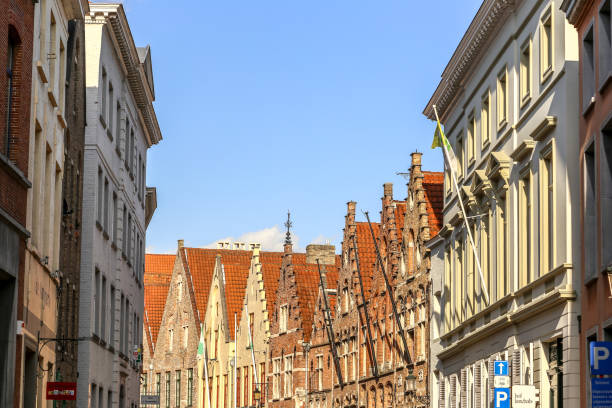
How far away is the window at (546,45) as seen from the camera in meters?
30.7

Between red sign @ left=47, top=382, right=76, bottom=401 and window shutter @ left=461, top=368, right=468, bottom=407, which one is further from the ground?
window shutter @ left=461, top=368, right=468, bottom=407

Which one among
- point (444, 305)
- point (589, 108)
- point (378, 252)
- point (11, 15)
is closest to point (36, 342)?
point (11, 15)

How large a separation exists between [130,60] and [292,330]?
2921 centimetres

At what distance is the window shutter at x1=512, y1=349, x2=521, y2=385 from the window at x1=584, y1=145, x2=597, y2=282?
266 inches

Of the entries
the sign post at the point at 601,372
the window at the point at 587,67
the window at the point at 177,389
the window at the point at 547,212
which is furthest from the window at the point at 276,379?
the sign post at the point at 601,372

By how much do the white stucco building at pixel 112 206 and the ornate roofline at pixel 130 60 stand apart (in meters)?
0.03

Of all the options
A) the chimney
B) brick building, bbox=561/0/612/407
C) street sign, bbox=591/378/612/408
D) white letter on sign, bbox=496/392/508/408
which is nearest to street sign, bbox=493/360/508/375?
white letter on sign, bbox=496/392/508/408

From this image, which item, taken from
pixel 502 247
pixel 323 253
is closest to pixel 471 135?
pixel 502 247

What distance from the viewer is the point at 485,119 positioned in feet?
125

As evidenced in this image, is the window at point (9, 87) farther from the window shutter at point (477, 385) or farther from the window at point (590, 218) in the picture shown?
the window shutter at point (477, 385)

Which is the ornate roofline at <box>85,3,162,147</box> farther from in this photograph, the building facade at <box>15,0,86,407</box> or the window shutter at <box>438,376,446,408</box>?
the window shutter at <box>438,376,446,408</box>

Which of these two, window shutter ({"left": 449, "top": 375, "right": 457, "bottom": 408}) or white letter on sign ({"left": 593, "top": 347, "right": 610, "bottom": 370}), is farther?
window shutter ({"left": 449, "top": 375, "right": 457, "bottom": 408})

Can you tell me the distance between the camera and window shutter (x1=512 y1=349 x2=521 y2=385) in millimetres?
32594

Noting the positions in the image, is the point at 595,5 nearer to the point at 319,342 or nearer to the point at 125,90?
the point at 125,90
